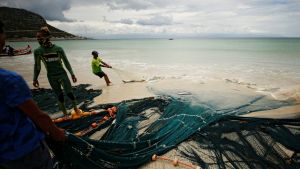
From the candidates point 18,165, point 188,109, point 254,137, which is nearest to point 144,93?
point 188,109

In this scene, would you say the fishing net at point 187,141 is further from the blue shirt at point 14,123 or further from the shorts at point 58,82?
the shorts at point 58,82

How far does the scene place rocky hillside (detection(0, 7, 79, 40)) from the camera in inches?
4715

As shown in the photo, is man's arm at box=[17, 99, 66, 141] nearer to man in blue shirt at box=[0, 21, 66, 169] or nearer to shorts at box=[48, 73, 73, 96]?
man in blue shirt at box=[0, 21, 66, 169]

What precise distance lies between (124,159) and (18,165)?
5.98 feet

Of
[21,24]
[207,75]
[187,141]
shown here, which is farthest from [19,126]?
[21,24]

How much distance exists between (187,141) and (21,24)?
151 m

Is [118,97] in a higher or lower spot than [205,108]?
lower

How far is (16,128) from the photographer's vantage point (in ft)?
5.87

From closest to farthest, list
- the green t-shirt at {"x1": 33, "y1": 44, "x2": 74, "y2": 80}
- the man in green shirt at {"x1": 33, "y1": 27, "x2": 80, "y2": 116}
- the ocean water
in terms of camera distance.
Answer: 1. the man in green shirt at {"x1": 33, "y1": 27, "x2": 80, "y2": 116}
2. the green t-shirt at {"x1": 33, "y1": 44, "x2": 74, "y2": 80}
3. the ocean water

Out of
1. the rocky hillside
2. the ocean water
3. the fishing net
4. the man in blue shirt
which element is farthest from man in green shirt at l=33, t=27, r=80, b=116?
the rocky hillside

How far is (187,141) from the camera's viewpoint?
4352 mm

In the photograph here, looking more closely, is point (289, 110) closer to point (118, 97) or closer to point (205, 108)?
point (205, 108)

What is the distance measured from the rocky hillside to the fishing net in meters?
126

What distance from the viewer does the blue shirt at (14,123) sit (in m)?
1.66
